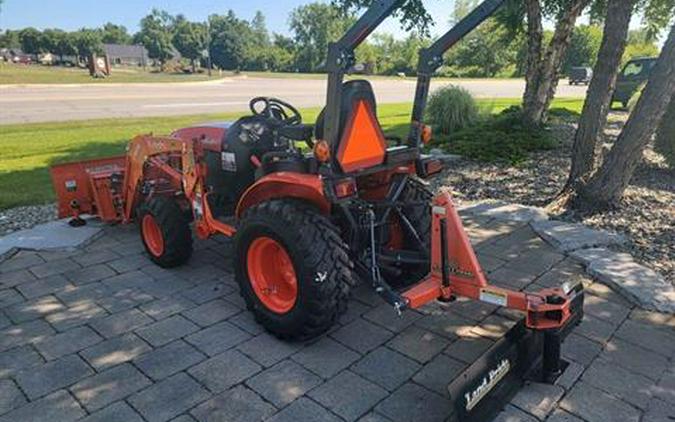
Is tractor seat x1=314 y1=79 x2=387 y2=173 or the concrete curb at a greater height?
tractor seat x1=314 y1=79 x2=387 y2=173

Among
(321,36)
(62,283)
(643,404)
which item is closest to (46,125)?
(62,283)

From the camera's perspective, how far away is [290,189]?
326 centimetres

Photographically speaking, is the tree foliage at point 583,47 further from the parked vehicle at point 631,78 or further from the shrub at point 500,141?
the shrub at point 500,141

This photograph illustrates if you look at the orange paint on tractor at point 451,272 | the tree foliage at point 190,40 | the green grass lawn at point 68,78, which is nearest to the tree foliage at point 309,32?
the tree foliage at point 190,40

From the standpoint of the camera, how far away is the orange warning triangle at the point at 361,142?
3020mm

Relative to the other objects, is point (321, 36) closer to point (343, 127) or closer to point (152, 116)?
point (152, 116)

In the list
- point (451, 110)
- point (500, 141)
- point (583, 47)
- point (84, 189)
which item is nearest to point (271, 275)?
point (84, 189)

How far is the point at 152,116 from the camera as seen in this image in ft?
49.3

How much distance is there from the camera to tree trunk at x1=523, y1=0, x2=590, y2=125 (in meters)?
10.3

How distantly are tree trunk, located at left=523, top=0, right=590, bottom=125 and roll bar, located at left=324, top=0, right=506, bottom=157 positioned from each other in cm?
788

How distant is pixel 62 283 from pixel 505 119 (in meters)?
9.12

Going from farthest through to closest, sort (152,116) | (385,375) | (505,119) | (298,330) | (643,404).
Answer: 1. (152,116)
2. (505,119)
3. (298,330)
4. (385,375)
5. (643,404)

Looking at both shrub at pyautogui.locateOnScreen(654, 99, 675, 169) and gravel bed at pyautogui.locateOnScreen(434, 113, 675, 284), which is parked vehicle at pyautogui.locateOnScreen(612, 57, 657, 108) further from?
shrub at pyautogui.locateOnScreen(654, 99, 675, 169)

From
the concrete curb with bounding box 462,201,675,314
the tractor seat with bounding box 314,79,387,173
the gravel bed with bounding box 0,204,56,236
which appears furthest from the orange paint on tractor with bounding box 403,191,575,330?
the gravel bed with bounding box 0,204,56,236
